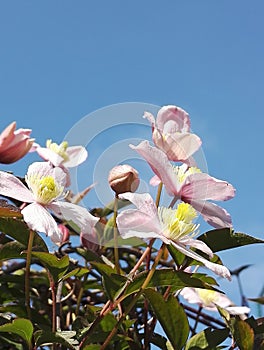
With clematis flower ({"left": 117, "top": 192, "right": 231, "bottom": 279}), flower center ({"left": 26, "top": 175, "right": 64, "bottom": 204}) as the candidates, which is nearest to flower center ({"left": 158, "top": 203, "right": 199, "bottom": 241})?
clematis flower ({"left": 117, "top": 192, "right": 231, "bottom": 279})

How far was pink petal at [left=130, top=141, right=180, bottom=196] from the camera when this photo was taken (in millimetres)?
569

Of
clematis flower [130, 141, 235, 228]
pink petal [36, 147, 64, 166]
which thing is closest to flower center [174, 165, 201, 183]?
clematis flower [130, 141, 235, 228]

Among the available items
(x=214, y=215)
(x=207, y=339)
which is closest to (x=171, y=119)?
(x=214, y=215)

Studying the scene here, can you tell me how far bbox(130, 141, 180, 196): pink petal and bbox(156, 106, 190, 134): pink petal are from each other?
0.11 meters

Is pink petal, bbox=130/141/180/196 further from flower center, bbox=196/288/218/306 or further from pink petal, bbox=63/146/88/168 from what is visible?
flower center, bbox=196/288/218/306

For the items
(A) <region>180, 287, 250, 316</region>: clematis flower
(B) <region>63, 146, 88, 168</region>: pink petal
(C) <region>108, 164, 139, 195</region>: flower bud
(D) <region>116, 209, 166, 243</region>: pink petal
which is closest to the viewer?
(D) <region>116, 209, 166, 243</region>: pink petal

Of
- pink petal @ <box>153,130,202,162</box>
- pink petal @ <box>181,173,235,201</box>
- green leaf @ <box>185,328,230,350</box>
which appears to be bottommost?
green leaf @ <box>185,328,230,350</box>

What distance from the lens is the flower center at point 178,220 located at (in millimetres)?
564

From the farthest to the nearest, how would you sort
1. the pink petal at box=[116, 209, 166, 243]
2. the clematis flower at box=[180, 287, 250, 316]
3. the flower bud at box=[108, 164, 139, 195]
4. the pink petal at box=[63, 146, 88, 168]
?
the clematis flower at box=[180, 287, 250, 316] < the pink petal at box=[63, 146, 88, 168] < the flower bud at box=[108, 164, 139, 195] < the pink petal at box=[116, 209, 166, 243]

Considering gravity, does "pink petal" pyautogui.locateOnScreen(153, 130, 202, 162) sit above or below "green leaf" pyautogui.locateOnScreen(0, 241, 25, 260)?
above

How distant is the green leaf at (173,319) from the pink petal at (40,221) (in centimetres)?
11

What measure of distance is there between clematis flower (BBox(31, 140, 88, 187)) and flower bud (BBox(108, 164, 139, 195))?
0.12m

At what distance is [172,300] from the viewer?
0.60m

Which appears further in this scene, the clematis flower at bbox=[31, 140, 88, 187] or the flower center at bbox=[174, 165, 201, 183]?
the clematis flower at bbox=[31, 140, 88, 187]
